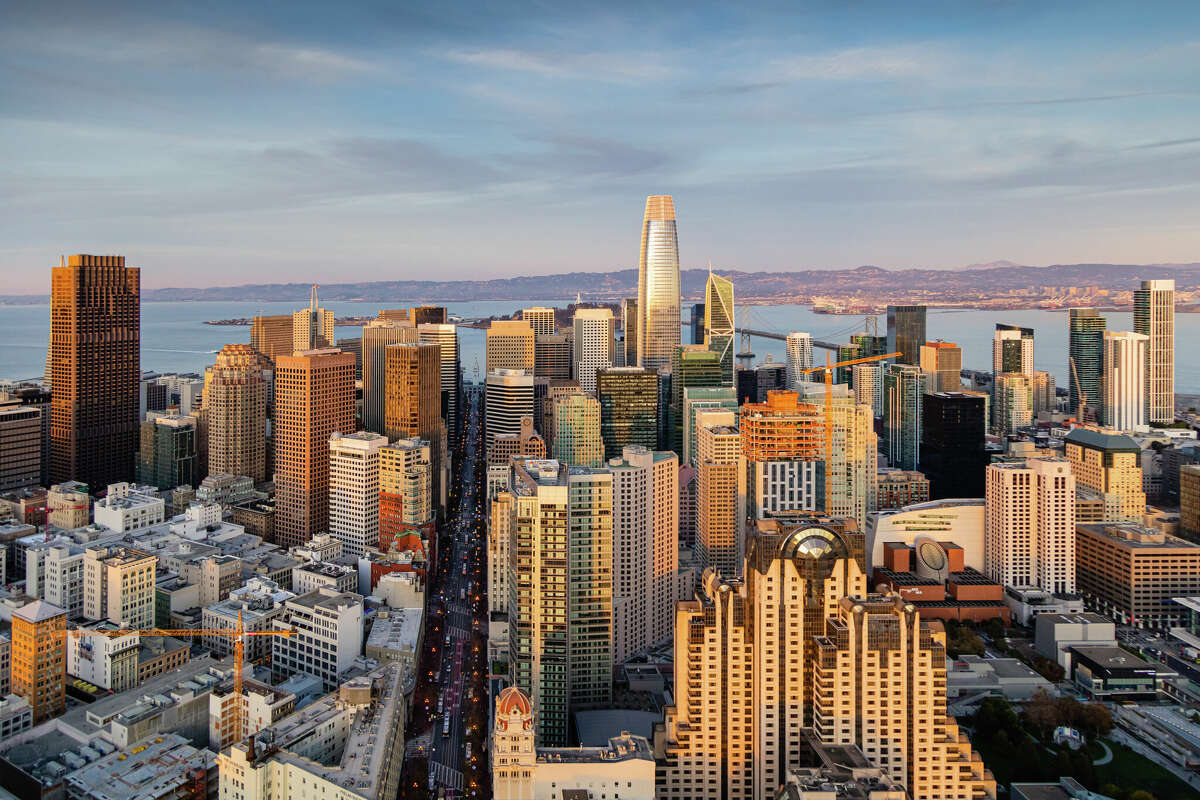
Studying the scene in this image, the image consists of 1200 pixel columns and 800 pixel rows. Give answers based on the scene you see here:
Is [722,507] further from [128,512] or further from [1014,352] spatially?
[1014,352]

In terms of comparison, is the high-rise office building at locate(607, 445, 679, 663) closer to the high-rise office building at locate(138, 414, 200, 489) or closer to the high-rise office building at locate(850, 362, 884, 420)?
the high-rise office building at locate(138, 414, 200, 489)

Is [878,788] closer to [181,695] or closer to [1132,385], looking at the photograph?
[181,695]

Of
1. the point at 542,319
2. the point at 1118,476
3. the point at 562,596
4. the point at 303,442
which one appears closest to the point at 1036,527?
the point at 1118,476

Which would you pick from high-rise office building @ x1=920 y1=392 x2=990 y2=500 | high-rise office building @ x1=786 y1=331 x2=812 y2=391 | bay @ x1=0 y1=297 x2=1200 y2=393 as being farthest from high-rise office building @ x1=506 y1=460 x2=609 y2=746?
bay @ x1=0 y1=297 x2=1200 y2=393

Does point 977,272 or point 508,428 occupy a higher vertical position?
point 977,272

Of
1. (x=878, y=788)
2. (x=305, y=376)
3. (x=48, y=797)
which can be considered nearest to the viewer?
(x=878, y=788)

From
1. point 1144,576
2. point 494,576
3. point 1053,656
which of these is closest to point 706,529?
point 494,576

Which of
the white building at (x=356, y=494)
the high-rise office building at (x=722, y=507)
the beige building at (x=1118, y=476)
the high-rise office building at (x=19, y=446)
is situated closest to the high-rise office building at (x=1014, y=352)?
the beige building at (x=1118, y=476)
